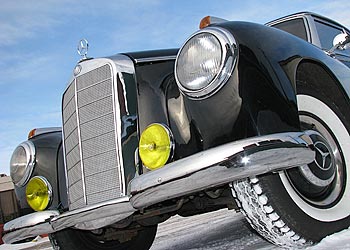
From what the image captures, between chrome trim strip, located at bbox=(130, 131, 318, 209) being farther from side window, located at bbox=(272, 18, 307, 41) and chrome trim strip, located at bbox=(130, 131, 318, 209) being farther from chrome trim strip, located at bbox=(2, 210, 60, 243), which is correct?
side window, located at bbox=(272, 18, 307, 41)

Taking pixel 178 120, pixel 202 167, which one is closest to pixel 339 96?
pixel 178 120

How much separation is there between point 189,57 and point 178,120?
391 millimetres

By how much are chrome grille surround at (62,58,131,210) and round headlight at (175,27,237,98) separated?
0.52m

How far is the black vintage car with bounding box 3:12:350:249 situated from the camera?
1979 mm

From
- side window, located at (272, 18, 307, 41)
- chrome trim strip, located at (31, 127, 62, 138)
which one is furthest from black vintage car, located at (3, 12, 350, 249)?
side window, located at (272, 18, 307, 41)

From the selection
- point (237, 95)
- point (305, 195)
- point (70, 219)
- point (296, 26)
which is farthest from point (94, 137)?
point (296, 26)

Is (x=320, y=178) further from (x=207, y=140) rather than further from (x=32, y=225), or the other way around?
(x=32, y=225)

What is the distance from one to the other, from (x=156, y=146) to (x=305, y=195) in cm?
76

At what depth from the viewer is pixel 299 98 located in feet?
7.82

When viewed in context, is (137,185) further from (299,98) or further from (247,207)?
(299,98)

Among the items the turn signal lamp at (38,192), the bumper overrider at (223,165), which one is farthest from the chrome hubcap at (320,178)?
the turn signal lamp at (38,192)

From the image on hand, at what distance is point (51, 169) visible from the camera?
3164 mm

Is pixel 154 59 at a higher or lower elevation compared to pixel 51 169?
higher

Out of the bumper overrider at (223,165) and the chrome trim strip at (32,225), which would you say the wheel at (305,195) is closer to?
the bumper overrider at (223,165)
